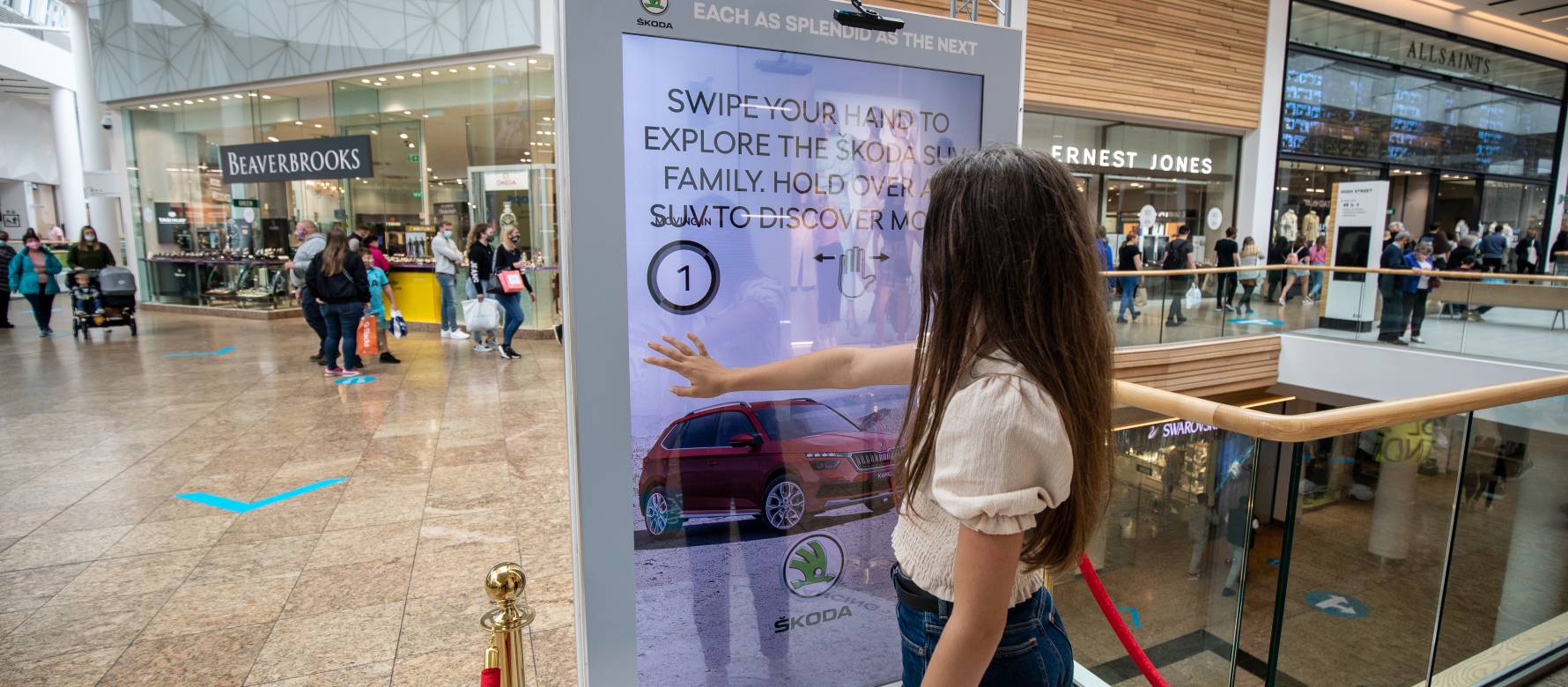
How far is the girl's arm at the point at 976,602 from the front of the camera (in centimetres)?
88

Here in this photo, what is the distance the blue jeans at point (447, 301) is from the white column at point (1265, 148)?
42.0ft

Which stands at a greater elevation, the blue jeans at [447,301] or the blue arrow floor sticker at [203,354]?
the blue jeans at [447,301]

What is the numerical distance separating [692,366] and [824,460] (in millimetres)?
458

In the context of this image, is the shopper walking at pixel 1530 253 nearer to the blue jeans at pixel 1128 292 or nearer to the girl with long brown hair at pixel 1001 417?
the blue jeans at pixel 1128 292

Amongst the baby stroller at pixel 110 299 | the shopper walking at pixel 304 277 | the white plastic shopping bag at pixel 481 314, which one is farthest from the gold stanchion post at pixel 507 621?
the baby stroller at pixel 110 299

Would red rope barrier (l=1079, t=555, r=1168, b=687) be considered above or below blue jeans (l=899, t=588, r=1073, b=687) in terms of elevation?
below

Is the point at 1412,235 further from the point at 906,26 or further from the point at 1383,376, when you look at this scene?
the point at 906,26

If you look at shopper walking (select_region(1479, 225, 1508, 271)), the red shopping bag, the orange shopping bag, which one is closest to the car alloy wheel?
the orange shopping bag

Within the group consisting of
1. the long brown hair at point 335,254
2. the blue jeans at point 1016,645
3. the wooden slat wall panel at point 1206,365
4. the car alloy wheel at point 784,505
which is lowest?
the wooden slat wall panel at point 1206,365

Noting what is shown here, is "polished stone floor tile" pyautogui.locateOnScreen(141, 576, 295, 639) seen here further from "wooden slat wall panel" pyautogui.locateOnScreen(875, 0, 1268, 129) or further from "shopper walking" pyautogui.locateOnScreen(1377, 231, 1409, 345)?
"shopper walking" pyautogui.locateOnScreen(1377, 231, 1409, 345)

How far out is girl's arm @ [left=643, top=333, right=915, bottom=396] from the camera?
5.22 feet

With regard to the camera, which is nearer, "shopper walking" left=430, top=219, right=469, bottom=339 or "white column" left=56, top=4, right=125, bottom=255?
"shopper walking" left=430, top=219, right=469, bottom=339

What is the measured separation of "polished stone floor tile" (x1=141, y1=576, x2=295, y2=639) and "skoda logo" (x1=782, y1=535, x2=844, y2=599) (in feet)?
7.05

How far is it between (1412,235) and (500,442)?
68.7 feet
